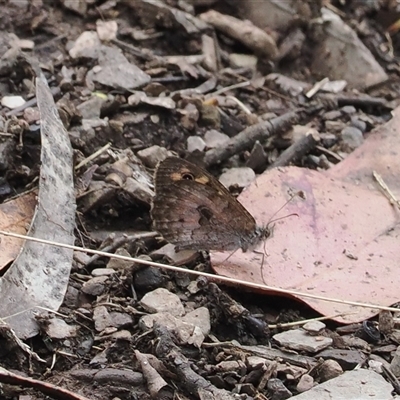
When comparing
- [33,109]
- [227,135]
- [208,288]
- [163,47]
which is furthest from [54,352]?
[163,47]

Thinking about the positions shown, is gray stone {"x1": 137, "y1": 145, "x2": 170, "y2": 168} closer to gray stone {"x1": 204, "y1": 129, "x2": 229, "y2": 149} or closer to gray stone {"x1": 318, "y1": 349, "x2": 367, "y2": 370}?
gray stone {"x1": 204, "y1": 129, "x2": 229, "y2": 149}

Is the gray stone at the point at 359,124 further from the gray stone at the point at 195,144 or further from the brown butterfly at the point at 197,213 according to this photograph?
the brown butterfly at the point at 197,213

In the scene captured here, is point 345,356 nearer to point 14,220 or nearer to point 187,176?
point 187,176

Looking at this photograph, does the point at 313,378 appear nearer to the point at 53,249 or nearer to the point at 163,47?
the point at 53,249

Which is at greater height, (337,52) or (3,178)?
(337,52)

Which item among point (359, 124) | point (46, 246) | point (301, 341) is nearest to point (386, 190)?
point (359, 124)

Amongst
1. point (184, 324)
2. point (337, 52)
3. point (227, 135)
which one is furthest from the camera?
point (337, 52)

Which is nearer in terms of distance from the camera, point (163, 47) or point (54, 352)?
Answer: point (54, 352)
